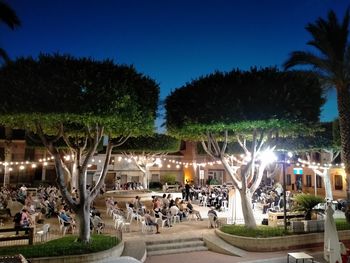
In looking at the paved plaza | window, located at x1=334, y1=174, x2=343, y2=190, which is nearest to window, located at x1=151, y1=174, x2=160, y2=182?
window, located at x1=334, y1=174, x2=343, y2=190

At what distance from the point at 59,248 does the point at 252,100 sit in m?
8.75

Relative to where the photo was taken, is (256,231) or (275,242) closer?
(275,242)

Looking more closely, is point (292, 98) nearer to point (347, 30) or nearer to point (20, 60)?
point (347, 30)

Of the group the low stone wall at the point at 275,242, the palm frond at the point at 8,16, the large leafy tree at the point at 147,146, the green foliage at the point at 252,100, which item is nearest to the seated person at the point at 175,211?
the low stone wall at the point at 275,242

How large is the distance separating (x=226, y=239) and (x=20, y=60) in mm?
10324

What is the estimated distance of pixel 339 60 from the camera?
15516 millimetres

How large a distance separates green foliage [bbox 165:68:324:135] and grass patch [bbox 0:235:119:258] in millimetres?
6193

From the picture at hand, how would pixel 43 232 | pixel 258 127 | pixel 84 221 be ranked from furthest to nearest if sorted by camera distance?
pixel 258 127, pixel 43 232, pixel 84 221

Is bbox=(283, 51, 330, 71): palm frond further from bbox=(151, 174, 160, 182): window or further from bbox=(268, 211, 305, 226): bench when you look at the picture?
bbox=(151, 174, 160, 182): window

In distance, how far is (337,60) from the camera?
15516 mm

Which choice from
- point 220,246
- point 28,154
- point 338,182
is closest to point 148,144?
point 28,154

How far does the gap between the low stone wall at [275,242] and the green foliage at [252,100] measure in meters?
4.46

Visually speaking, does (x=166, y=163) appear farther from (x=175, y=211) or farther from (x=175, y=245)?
(x=175, y=245)

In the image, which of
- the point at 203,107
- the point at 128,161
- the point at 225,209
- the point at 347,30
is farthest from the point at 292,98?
the point at 128,161
